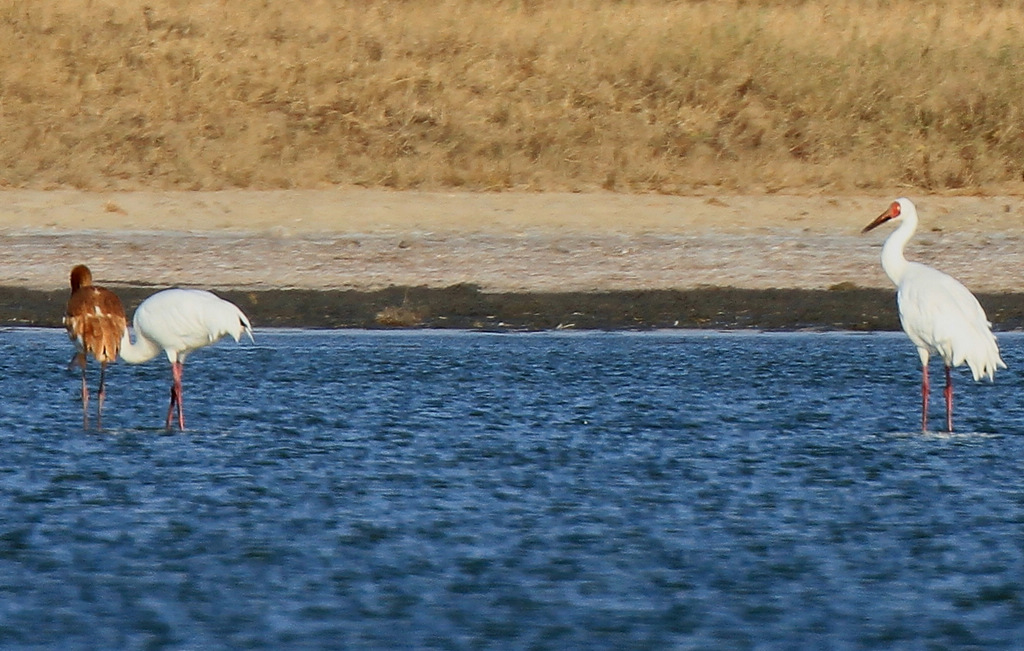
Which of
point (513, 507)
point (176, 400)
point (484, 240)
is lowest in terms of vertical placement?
point (513, 507)

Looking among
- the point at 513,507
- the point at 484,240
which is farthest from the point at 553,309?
the point at 513,507

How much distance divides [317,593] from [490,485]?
2448mm

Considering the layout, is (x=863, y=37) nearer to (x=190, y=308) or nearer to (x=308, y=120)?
(x=308, y=120)

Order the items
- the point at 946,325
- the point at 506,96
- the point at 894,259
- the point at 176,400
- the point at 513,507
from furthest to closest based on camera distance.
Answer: the point at 506,96 < the point at 894,259 < the point at 176,400 < the point at 946,325 < the point at 513,507

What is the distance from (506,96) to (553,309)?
11.1 meters

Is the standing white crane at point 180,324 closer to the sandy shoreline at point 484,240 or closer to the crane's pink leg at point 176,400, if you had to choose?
the crane's pink leg at point 176,400

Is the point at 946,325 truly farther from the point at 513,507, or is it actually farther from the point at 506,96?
the point at 506,96

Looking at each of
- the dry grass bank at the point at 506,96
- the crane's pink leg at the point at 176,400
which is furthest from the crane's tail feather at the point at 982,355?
the dry grass bank at the point at 506,96

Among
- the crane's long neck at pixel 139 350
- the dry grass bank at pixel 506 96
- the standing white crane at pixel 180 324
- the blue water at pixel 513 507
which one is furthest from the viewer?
the dry grass bank at pixel 506 96

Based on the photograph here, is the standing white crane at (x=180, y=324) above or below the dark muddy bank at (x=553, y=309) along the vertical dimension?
above

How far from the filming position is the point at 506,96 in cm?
2850

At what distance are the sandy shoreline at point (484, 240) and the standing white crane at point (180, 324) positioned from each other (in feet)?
20.8

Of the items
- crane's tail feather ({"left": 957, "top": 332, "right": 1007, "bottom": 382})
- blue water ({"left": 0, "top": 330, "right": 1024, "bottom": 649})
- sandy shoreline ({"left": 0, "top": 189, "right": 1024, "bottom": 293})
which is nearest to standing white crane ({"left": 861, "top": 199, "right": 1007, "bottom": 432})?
crane's tail feather ({"left": 957, "top": 332, "right": 1007, "bottom": 382})

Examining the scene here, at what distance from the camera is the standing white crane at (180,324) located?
11961mm
